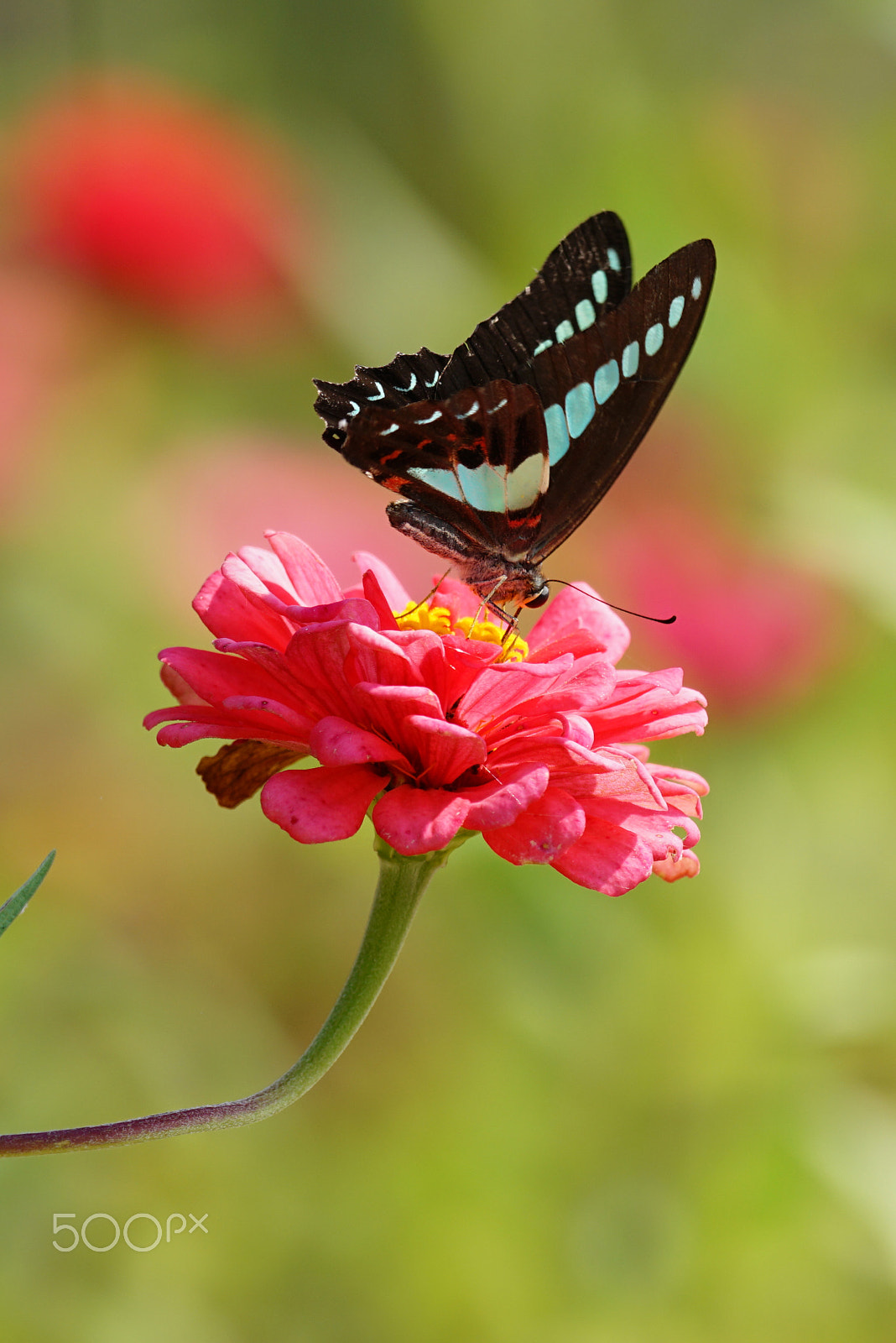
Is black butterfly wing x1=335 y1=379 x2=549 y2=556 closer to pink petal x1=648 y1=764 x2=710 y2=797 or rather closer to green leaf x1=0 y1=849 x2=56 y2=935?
pink petal x1=648 y1=764 x2=710 y2=797

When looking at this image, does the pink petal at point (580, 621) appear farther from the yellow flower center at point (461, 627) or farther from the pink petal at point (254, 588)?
the pink petal at point (254, 588)

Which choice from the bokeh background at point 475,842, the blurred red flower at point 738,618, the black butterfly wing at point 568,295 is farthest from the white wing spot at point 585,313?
the blurred red flower at point 738,618

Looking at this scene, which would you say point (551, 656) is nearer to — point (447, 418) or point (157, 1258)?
point (447, 418)

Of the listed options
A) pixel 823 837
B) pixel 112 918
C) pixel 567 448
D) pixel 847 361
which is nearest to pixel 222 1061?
pixel 112 918

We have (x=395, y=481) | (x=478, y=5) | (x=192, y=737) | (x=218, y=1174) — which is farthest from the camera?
(x=478, y=5)

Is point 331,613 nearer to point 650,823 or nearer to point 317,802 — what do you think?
point 317,802

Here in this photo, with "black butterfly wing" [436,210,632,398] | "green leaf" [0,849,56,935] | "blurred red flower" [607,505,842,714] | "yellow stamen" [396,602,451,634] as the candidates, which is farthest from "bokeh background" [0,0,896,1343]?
"green leaf" [0,849,56,935]

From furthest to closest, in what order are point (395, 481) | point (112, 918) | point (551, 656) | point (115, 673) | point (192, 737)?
1. point (115, 673)
2. point (112, 918)
3. point (395, 481)
4. point (551, 656)
5. point (192, 737)
